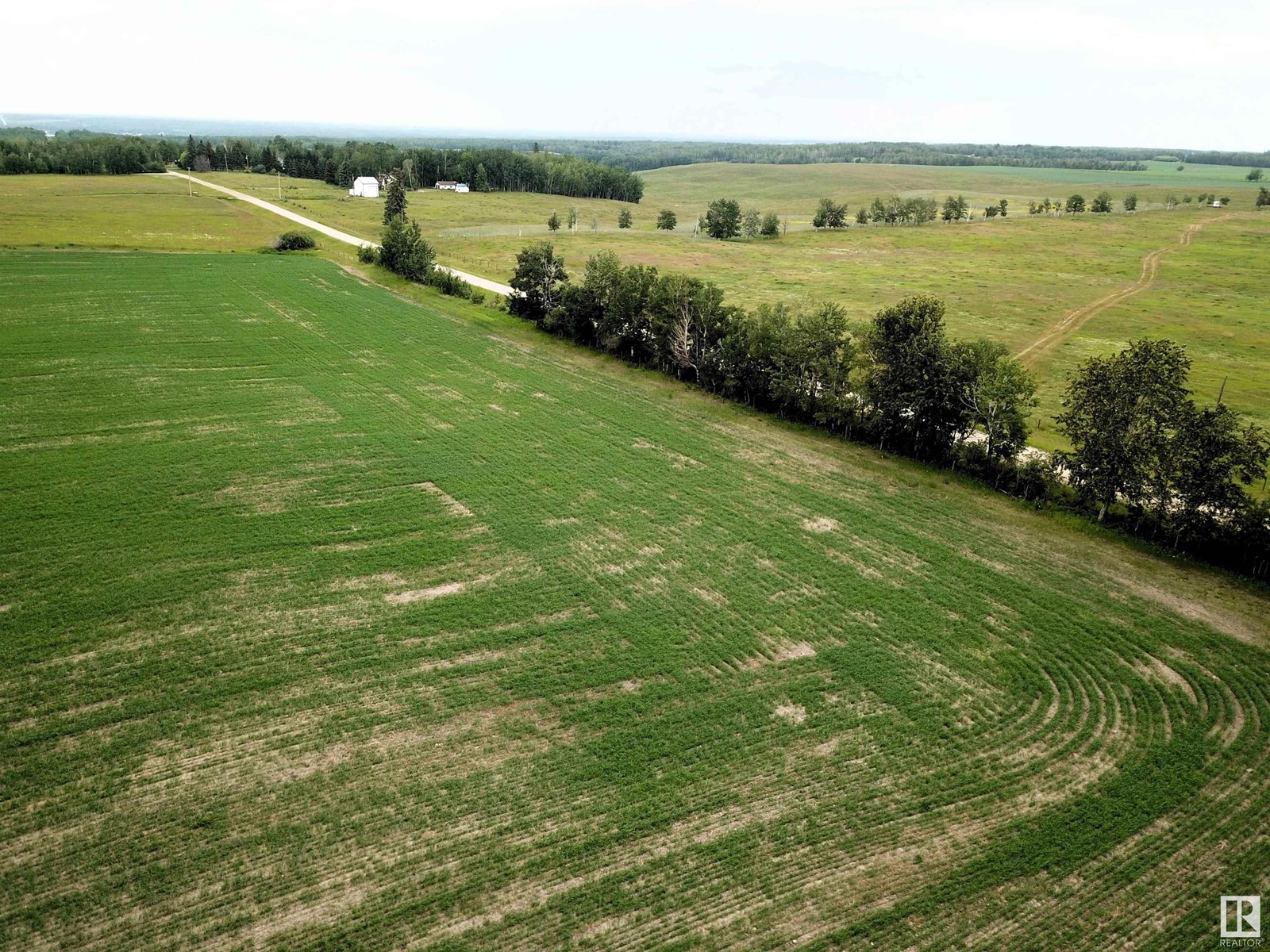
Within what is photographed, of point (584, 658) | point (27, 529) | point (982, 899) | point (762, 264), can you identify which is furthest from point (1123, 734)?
point (762, 264)

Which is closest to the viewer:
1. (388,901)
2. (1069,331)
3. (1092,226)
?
(388,901)

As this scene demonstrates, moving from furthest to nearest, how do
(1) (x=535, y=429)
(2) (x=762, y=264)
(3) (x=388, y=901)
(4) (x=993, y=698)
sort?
(2) (x=762, y=264) < (1) (x=535, y=429) < (4) (x=993, y=698) < (3) (x=388, y=901)

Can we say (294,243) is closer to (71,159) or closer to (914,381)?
(914,381)

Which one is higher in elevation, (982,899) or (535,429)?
(535,429)

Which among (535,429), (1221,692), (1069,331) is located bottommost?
(1221,692)

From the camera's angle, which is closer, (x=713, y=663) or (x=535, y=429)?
(x=713, y=663)

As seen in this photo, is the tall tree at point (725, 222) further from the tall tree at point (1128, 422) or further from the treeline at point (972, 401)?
the tall tree at point (1128, 422)

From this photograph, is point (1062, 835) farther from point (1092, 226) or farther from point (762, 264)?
point (1092, 226)

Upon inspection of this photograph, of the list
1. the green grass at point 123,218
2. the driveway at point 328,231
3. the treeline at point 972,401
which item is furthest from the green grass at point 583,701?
the green grass at point 123,218
